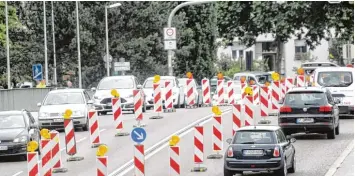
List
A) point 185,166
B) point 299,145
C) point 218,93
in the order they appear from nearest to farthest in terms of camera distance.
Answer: point 185,166
point 299,145
point 218,93

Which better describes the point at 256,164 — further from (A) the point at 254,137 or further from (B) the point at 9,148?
(B) the point at 9,148

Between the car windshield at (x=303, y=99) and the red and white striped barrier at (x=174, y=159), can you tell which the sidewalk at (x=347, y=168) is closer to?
the red and white striped barrier at (x=174, y=159)

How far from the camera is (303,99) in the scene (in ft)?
104

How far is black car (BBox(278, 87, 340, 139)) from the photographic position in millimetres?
31453

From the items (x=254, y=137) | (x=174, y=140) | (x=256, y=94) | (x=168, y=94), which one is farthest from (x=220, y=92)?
(x=174, y=140)

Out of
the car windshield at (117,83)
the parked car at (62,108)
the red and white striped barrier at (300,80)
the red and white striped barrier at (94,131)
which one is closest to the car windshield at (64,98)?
the parked car at (62,108)

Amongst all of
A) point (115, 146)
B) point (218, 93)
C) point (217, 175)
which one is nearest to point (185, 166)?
point (217, 175)

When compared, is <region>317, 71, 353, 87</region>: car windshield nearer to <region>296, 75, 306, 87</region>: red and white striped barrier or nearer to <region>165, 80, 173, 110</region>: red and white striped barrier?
<region>165, 80, 173, 110</region>: red and white striped barrier

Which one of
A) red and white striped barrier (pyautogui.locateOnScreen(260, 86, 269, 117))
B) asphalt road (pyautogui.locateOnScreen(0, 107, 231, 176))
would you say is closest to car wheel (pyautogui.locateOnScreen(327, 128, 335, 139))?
asphalt road (pyautogui.locateOnScreen(0, 107, 231, 176))

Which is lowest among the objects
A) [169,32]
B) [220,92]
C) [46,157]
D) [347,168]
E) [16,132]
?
[347,168]

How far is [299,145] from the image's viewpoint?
99.6ft

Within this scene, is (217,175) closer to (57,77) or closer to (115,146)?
(115,146)

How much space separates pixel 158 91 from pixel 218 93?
8.64 metres

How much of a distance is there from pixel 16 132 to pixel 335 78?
14737 mm
